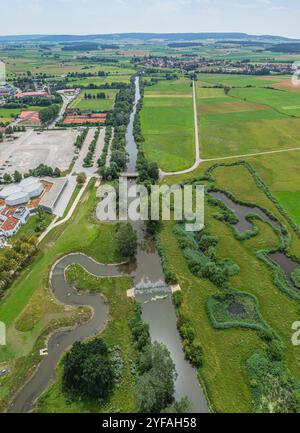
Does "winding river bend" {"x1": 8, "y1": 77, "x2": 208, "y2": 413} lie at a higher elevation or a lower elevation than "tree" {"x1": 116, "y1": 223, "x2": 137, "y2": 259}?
lower

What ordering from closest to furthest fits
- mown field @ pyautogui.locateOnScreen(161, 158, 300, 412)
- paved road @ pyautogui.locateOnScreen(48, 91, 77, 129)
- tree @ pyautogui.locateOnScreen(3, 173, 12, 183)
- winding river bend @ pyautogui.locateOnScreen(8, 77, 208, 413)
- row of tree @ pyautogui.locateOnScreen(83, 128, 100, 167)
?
winding river bend @ pyautogui.locateOnScreen(8, 77, 208, 413), mown field @ pyautogui.locateOnScreen(161, 158, 300, 412), tree @ pyautogui.locateOnScreen(3, 173, 12, 183), row of tree @ pyautogui.locateOnScreen(83, 128, 100, 167), paved road @ pyautogui.locateOnScreen(48, 91, 77, 129)

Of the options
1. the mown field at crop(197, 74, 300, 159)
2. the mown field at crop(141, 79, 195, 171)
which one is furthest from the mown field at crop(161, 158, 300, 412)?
the mown field at crop(197, 74, 300, 159)

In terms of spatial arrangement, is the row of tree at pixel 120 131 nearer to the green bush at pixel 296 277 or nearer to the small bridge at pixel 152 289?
the small bridge at pixel 152 289

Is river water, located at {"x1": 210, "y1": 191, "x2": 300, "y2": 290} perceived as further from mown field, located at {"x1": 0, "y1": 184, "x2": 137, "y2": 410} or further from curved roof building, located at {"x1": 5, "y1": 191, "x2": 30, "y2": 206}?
curved roof building, located at {"x1": 5, "y1": 191, "x2": 30, "y2": 206}

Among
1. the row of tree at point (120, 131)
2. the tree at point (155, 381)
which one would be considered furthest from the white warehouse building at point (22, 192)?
the tree at point (155, 381)

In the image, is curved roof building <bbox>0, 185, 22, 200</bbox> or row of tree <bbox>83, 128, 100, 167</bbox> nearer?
curved roof building <bbox>0, 185, 22, 200</bbox>

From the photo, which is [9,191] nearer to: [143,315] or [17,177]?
[17,177]
